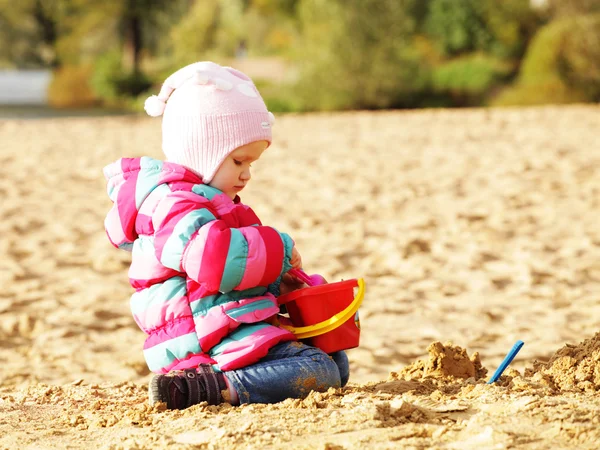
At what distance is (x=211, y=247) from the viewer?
2.30 meters

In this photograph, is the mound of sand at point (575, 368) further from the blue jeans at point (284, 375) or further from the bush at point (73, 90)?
the bush at point (73, 90)

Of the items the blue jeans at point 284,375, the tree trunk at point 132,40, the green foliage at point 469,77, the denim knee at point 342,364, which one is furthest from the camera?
the tree trunk at point 132,40

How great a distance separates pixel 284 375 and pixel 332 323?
22cm

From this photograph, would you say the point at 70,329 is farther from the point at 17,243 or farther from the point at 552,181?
the point at 552,181

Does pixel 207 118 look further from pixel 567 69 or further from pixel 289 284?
pixel 567 69

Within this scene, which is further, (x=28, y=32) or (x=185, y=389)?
(x=28, y=32)

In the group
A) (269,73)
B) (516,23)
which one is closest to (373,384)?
(516,23)

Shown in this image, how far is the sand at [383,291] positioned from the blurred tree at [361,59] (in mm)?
8669

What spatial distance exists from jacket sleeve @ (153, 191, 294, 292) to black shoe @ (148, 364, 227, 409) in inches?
9.9

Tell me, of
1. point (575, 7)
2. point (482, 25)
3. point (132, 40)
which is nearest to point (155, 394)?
point (575, 7)

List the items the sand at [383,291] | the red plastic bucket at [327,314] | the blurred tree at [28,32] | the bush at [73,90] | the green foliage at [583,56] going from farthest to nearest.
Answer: the blurred tree at [28,32], the bush at [73,90], the green foliage at [583,56], the red plastic bucket at [327,314], the sand at [383,291]

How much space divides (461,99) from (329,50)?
3.70 metres

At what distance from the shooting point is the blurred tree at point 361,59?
20078mm

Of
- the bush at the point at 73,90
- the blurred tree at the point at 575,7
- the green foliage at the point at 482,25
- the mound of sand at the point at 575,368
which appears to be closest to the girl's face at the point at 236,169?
the mound of sand at the point at 575,368
